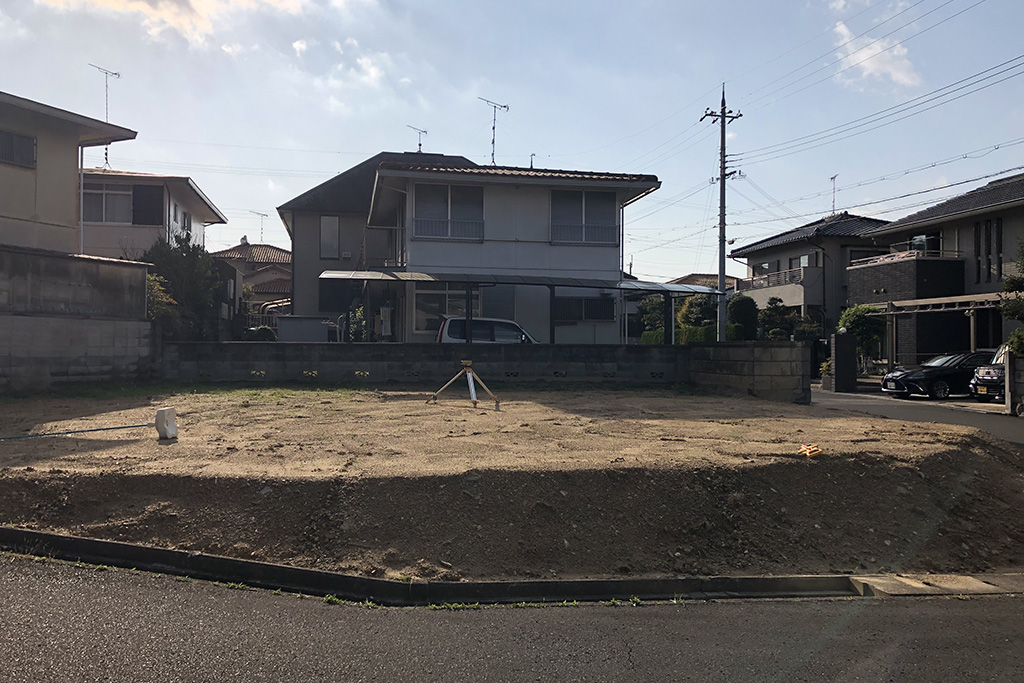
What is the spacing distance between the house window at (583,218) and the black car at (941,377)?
29.5 feet

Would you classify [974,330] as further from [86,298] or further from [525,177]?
[86,298]

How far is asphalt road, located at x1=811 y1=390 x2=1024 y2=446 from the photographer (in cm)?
1241

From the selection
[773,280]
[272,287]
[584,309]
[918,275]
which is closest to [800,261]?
[773,280]

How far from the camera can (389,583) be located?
477 centimetres

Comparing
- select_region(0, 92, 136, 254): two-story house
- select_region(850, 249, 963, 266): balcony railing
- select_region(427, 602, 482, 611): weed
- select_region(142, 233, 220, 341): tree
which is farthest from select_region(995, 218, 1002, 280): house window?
select_region(0, 92, 136, 254): two-story house

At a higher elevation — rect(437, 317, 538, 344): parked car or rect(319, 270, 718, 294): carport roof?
rect(319, 270, 718, 294): carport roof

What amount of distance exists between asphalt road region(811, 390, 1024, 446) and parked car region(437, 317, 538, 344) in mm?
6807

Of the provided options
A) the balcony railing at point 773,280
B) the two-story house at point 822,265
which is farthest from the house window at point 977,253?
the balcony railing at point 773,280

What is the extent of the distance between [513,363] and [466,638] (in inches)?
433

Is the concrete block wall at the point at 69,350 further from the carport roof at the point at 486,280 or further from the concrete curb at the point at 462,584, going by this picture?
the concrete curb at the point at 462,584

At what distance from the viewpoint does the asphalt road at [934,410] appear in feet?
40.7

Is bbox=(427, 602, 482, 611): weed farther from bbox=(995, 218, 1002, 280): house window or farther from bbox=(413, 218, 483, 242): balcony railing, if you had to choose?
bbox=(995, 218, 1002, 280): house window

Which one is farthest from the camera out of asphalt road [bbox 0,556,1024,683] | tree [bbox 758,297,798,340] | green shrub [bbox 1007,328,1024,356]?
tree [bbox 758,297,798,340]

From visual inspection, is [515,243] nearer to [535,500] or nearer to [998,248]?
[535,500]
